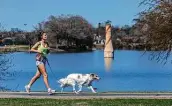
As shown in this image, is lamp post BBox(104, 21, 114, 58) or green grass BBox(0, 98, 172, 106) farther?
lamp post BBox(104, 21, 114, 58)

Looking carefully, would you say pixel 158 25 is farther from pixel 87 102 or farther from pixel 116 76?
pixel 116 76

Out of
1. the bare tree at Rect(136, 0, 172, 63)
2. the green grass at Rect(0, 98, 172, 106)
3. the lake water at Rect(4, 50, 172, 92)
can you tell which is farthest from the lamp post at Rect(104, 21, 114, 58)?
the green grass at Rect(0, 98, 172, 106)

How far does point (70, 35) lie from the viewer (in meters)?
154

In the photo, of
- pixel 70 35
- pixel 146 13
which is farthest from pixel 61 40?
pixel 146 13

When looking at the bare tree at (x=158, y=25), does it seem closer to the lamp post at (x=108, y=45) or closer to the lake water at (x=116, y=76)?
the lake water at (x=116, y=76)

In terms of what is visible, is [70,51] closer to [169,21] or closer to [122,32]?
[122,32]

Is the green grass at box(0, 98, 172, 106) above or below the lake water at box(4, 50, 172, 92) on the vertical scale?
above

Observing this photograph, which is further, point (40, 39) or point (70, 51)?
point (70, 51)

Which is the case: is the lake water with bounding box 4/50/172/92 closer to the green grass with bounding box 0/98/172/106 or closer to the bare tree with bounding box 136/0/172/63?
the bare tree with bounding box 136/0/172/63

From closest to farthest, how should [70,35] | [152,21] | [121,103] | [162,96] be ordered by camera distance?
[121,103] < [162,96] < [152,21] < [70,35]

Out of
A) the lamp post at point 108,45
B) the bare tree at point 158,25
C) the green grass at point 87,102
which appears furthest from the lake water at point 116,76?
the lamp post at point 108,45

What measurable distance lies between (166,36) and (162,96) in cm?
352

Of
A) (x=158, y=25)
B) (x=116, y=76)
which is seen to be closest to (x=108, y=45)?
(x=116, y=76)

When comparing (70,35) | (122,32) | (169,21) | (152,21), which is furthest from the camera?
(122,32)
